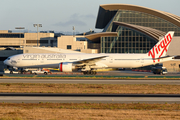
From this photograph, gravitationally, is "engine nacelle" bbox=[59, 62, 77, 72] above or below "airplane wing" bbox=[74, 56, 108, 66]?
below

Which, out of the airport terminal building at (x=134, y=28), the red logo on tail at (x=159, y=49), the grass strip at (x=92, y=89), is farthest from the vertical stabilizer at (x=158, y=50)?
the grass strip at (x=92, y=89)

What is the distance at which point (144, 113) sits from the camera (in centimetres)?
1560

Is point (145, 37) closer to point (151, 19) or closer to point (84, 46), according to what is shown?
point (151, 19)

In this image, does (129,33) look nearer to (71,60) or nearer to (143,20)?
(143,20)

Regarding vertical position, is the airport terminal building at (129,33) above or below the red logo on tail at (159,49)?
above

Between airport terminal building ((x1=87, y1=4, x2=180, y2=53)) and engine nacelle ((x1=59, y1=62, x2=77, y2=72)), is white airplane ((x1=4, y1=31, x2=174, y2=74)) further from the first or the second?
airport terminal building ((x1=87, y1=4, x2=180, y2=53))

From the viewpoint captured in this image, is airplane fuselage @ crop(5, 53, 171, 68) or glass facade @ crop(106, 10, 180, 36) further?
glass facade @ crop(106, 10, 180, 36)

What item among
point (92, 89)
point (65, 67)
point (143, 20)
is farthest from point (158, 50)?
point (143, 20)

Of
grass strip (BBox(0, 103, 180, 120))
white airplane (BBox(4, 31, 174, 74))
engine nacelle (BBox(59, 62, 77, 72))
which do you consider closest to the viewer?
grass strip (BBox(0, 103, 180, 120))

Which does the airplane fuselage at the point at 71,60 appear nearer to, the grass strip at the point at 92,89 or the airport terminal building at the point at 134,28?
the grass strip at the point at 92,89

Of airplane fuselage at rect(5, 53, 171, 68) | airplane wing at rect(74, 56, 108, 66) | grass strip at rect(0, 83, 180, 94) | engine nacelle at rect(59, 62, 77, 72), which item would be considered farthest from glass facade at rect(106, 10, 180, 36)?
grass strip at rect(0, 83, 180, 94)

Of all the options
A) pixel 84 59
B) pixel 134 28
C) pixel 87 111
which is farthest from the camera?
pixel 134 28

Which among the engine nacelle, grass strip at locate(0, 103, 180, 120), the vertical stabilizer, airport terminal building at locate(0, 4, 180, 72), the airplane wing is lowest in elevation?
grass strip at locate(0, 103, 180, 120)

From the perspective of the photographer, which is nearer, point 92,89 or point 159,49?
point 92,89
